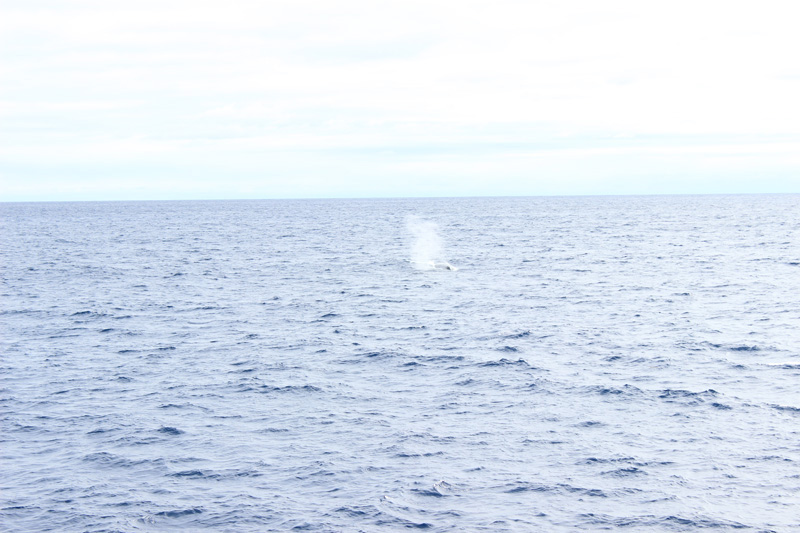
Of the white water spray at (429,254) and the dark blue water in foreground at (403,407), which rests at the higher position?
the white water spray at (429,254)

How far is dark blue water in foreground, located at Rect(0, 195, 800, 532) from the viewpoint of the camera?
24.8m

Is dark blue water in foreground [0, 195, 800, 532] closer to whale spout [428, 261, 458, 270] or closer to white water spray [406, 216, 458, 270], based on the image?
whale spout [428, 261, 458, 270]

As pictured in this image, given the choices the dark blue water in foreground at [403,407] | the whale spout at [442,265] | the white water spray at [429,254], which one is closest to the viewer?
the dark blue water in foreground at [403,407]

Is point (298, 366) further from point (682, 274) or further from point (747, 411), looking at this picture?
point (682, 274)

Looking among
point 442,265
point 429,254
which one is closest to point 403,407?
point 442,265

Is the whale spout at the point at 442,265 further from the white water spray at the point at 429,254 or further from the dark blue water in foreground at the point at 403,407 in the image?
the dark blue water in foreground at the point at 403,407

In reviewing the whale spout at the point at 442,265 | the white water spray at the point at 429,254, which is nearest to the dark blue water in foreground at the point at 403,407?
the whale spout at the point at 442,265

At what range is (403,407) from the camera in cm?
3422

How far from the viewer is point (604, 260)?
9544cm

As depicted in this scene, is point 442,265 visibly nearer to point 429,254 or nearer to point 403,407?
point 429,254

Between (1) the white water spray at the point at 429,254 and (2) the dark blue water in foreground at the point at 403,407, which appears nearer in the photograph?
(2) the dark blue water in foreground at the point at 403,407

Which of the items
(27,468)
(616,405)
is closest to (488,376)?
(616,405)

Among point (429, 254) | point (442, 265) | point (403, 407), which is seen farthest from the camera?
point (429, 254)

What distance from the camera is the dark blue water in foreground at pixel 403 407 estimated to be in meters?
24.8
